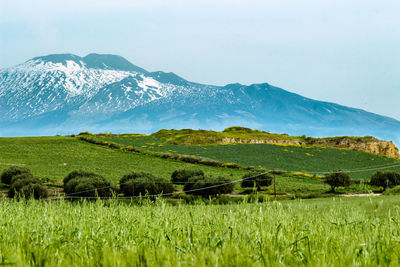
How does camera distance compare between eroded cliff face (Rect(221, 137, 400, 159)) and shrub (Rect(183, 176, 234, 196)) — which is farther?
eroded cliff face (Rect(221, 137, 400, 159))

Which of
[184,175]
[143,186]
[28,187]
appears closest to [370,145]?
[184,175]

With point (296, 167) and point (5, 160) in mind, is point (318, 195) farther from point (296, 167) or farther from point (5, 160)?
point (5, 160)

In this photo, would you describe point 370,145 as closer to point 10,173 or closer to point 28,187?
point 10,173

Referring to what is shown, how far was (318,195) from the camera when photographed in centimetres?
2939

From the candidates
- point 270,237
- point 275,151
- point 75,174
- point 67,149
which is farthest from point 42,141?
point 270,237

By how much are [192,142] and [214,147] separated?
10.5 meters

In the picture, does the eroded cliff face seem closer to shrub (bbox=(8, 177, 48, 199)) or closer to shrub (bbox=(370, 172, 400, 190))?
shrub (bbox=(370, 172, 400, 190))

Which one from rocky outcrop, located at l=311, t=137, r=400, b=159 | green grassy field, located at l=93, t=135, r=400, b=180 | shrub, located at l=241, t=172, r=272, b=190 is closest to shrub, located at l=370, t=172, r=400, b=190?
shrub, located at l=241, t=172, r=272, b=190

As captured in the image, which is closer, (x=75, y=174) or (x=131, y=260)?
(x=131, y=260)

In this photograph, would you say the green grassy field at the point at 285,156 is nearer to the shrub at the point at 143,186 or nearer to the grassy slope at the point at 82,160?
the grassy slope at the point at 82,160

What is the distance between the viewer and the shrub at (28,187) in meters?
23.3

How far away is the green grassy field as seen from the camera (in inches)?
2185

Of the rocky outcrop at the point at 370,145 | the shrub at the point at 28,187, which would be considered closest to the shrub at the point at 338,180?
the shrub at the point at 28,187

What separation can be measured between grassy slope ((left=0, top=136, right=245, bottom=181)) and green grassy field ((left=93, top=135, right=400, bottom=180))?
7565mm
